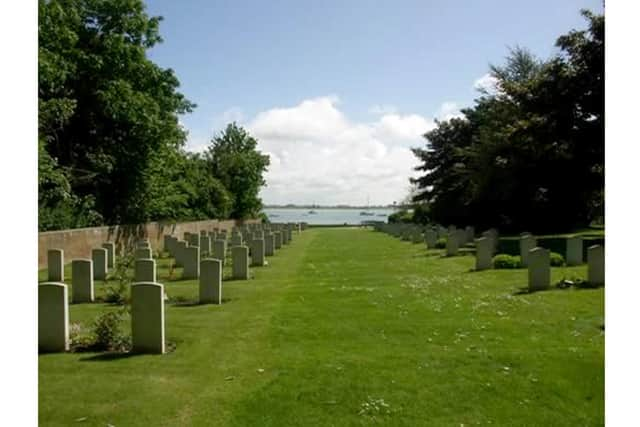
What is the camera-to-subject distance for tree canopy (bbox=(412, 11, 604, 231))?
27.4 m

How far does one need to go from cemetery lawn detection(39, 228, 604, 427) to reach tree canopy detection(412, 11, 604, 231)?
57.8ft

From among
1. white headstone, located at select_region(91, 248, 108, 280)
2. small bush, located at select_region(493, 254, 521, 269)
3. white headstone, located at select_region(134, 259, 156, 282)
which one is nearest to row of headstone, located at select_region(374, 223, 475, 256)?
small bush, located at select_region(493, 254, 521, 269)

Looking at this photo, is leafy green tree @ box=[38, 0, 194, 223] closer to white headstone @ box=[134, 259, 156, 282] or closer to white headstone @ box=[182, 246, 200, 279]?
white headstone @ box=[182, 246, 200, 279]

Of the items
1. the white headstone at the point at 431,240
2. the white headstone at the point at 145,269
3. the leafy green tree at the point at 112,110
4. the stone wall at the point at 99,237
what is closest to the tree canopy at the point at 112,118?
the leafy green tree at the point at 112,110

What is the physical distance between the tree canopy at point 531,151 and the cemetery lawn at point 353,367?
57.8 ft

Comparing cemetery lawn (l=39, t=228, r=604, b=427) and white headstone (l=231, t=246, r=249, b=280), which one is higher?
white headstone (l=231, t=246, r=249, b=280)

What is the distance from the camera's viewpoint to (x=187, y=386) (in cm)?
651

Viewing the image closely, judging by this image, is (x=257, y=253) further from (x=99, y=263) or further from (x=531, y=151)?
(x=531, y=151)

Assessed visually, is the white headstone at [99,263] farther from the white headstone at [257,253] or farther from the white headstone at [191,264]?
the white headstone at [257,253]

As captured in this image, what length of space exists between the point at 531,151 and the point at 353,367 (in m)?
28.7

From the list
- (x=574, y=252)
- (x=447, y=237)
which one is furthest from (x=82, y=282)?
(x=447, y=237)

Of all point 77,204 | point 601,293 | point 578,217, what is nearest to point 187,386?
point 601,293

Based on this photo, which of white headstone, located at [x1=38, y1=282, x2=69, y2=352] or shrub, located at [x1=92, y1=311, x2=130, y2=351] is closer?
white headstone, located at [x1=38, y1=282, x2=69, y2=352]

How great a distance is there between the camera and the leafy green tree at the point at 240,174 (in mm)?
57594
